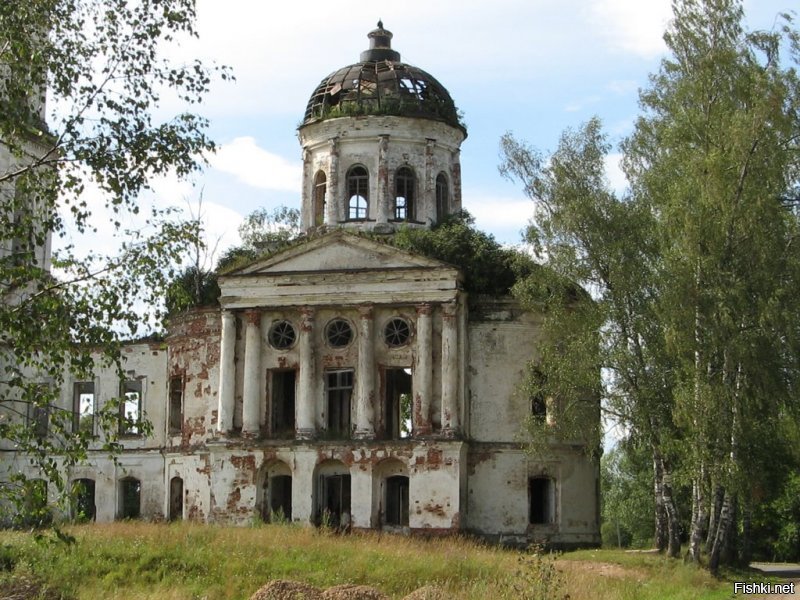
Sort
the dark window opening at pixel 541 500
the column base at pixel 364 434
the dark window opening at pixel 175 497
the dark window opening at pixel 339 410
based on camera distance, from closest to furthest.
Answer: the column base at pixel 364 434
the dark window opening at pixel 541 500
the dark window opening at pixel 339 410
the dark window opening at pixel 175 497

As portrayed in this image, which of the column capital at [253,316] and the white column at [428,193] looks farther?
the white column at [428,193]

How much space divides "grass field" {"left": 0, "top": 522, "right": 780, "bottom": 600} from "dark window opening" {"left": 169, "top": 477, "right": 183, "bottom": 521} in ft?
26.2

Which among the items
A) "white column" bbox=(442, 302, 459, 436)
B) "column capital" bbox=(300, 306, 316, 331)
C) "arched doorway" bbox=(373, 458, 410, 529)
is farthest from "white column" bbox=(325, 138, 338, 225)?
"arched doorway" bbox=(373, 458, 410, 529)

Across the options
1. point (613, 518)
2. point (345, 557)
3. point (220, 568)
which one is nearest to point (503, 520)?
point (345, 557)

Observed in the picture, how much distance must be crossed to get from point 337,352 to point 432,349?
239cm

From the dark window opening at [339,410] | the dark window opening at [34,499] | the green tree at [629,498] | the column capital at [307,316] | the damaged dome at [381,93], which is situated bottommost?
the green tree at [629,498]

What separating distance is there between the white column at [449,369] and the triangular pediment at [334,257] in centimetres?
158

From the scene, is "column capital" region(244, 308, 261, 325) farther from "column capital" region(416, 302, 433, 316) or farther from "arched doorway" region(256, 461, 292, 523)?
"column capital" region(416, 302, 433, 316)

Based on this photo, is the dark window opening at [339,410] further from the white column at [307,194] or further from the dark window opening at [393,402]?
the white column at [307,194]

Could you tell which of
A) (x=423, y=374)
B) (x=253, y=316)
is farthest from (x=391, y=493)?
(x=253, y=316)

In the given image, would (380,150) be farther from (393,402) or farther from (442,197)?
(393,402)

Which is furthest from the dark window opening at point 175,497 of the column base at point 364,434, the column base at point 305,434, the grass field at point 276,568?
the grass field at point 276,568

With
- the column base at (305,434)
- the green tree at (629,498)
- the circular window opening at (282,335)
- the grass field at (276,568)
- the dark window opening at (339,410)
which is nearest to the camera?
the grass field at (276,568)

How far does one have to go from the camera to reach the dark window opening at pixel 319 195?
31516 mm
